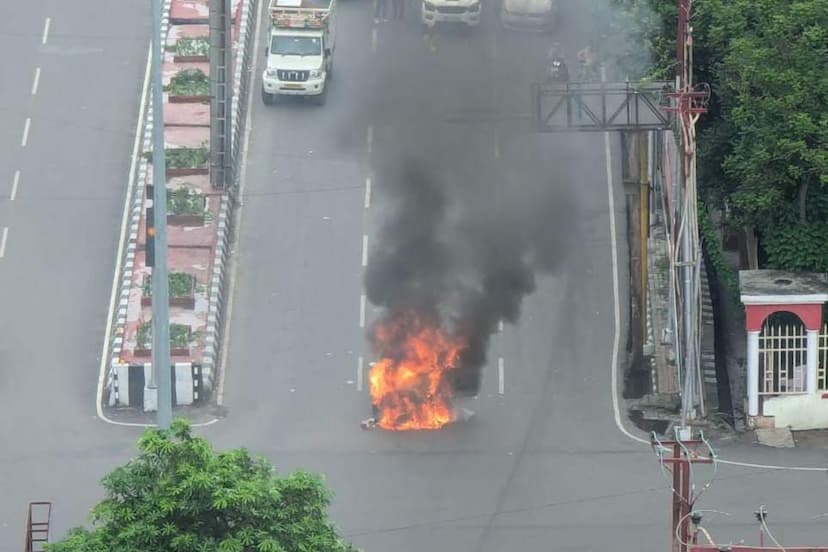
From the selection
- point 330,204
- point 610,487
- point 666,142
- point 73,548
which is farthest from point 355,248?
point 73,548

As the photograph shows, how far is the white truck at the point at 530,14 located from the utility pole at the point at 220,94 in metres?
9.64

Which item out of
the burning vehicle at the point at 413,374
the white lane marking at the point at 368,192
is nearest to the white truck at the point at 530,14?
the white lane marking at the point at 368,192

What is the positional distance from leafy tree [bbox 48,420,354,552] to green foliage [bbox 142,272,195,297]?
63.4 ft

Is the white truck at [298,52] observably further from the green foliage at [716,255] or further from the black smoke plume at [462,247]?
the green foliage at [716,255]

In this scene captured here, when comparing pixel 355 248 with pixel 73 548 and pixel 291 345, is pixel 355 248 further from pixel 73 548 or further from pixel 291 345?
pixel 73 548

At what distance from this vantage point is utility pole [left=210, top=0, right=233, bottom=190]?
174ft

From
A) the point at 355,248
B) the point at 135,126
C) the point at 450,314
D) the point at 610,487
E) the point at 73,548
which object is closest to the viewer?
the point at 73,548

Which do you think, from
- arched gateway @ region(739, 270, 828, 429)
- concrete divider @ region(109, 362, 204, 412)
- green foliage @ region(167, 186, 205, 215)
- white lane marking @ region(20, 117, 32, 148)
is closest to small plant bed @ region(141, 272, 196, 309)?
green foliage @ region(167, 186, 205, 215)

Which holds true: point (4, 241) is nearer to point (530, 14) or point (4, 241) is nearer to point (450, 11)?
point (450, 11)

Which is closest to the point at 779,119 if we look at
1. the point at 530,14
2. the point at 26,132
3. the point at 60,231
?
the point at 530,14

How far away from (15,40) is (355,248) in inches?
506

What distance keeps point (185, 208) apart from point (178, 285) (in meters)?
3.10

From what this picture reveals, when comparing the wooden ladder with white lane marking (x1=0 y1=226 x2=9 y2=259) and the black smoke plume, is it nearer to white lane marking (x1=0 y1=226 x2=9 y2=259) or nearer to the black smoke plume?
the black smoke plume

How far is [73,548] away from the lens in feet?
102
